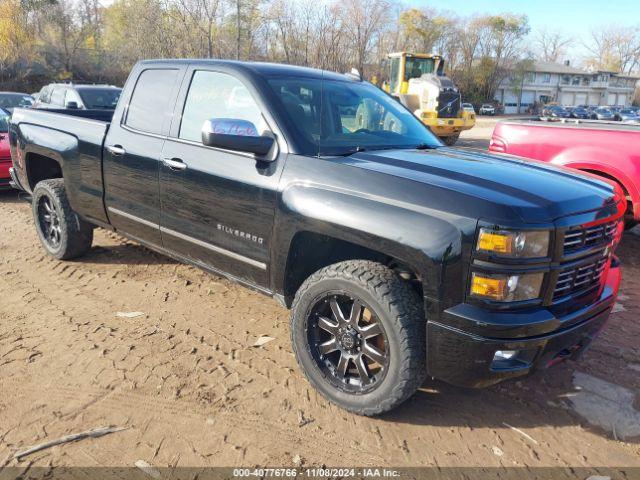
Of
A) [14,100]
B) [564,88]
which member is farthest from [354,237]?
[564,88]

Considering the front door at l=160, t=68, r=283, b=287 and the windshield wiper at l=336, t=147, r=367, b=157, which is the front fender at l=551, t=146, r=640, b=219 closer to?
the windshield wiper at l=336, t=147, r=367, b=157

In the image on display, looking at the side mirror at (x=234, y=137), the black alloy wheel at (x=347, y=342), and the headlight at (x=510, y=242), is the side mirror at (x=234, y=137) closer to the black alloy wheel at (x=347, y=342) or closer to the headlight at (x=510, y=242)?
the black alloy wheel at (x=347, y=342)

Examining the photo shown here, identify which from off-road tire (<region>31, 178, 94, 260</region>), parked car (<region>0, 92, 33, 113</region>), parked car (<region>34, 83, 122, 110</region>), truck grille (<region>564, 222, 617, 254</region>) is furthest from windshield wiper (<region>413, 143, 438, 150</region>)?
parked car (<region>0, 92, 33, 113</region>)

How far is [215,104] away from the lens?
3590 millimetres

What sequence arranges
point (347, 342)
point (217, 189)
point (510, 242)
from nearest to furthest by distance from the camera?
point (510, 242) → point (347, 342) → point (217, 189)

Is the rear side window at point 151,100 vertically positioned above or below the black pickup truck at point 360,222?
above

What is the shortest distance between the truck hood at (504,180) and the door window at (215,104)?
77 centimetres

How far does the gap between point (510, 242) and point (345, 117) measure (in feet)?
6.05

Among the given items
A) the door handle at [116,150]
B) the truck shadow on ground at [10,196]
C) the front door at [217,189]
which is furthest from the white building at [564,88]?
the front door at [217,189]

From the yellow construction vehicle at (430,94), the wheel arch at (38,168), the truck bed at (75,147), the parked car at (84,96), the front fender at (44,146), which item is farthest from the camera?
the yellow construction vehicle at (430,94)

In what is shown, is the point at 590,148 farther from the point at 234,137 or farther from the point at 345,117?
the point at 234,137

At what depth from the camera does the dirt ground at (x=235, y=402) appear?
2.61m

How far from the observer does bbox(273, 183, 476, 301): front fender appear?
95.2 inches

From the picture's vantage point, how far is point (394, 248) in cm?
257
